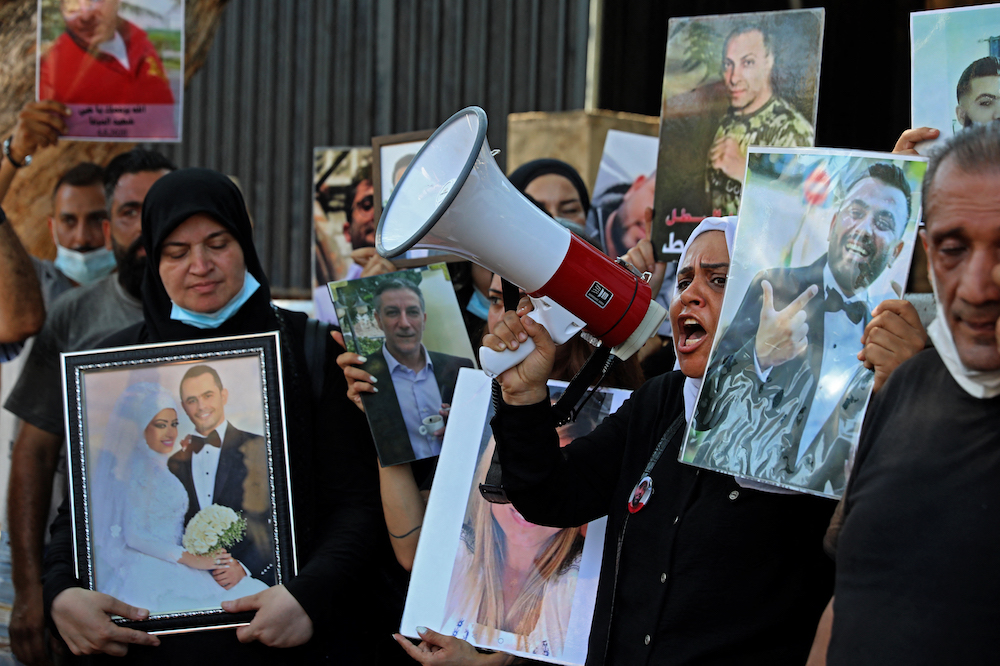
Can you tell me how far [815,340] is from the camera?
1753mm

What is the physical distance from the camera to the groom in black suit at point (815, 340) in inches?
66.8

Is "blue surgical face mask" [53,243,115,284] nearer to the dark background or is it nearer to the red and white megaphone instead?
the red and white megaphone

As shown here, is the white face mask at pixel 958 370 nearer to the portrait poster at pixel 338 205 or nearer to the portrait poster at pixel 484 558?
the portrait poster at pixel 484 558

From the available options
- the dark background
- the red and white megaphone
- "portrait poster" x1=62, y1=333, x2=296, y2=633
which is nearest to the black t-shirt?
the red and white megaphone

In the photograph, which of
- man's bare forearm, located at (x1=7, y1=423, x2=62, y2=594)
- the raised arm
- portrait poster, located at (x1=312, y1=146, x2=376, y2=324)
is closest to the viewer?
man's bare forearm, located at (x1=7, y1=423, x2=62, y2=594)

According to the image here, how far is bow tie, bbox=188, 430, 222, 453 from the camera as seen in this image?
8.31ft

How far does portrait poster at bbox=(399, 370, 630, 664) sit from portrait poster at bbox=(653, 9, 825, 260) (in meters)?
0.75

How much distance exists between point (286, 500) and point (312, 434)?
249mm

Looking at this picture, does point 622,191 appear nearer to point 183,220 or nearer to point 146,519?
point 183,220

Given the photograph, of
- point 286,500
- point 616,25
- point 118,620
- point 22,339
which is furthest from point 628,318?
point 616,25

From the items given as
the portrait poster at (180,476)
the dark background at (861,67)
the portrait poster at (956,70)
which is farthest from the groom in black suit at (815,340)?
the dark background at (861,67)

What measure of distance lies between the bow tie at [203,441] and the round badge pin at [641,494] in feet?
3.84

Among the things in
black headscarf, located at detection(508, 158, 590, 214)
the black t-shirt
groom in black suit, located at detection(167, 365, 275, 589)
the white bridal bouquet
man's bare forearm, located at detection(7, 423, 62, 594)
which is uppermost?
black headscarf, located at detection(508, 158, 590, 214)

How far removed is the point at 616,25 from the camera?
19.1ft
